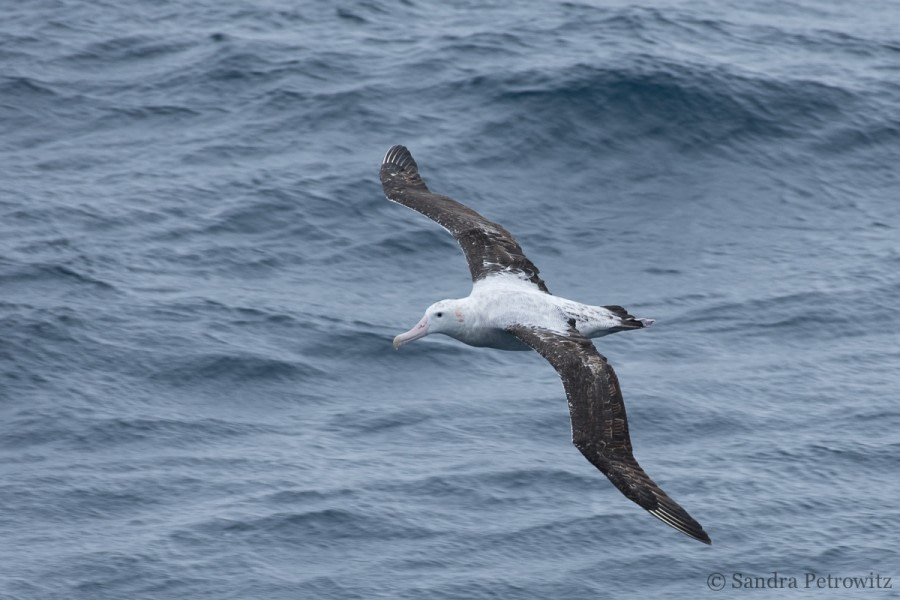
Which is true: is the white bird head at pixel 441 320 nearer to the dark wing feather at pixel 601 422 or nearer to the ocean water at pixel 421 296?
the dark wing feather at pixel 601 422

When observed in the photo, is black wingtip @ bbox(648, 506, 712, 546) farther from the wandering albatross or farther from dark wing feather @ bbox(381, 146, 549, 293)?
dark wing feather @ bbox(381, 146, 549, 293)

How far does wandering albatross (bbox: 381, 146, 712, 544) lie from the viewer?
1348cm

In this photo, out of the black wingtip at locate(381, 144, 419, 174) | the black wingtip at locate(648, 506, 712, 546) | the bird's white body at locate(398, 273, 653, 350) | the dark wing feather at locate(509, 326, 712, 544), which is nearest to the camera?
the black wingtip at locate(648, 506, 712, 546)

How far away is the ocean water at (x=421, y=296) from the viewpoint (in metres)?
18.8

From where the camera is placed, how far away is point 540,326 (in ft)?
50.0

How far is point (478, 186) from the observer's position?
25.0 metres

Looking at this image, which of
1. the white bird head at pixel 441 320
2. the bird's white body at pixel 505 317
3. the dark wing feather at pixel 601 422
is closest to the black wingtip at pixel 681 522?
the dark wing feather at pixel 601 422

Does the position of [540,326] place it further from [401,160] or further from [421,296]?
[421,296]

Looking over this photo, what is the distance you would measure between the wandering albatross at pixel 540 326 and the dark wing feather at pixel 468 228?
0.01 meters

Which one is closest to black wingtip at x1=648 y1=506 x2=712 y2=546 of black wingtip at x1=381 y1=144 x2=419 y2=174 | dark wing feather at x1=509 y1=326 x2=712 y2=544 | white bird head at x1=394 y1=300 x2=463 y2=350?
dark wing feather at x1=509 y1=326 x2=712 y2=544

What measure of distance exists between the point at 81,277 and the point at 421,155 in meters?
5.80

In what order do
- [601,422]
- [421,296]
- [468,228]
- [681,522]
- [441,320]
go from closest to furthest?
[681,522]
[601,422]
[441,320]
[468,228]
[421,296]

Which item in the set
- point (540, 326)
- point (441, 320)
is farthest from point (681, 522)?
point (441, 320)

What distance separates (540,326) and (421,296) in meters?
7.67
